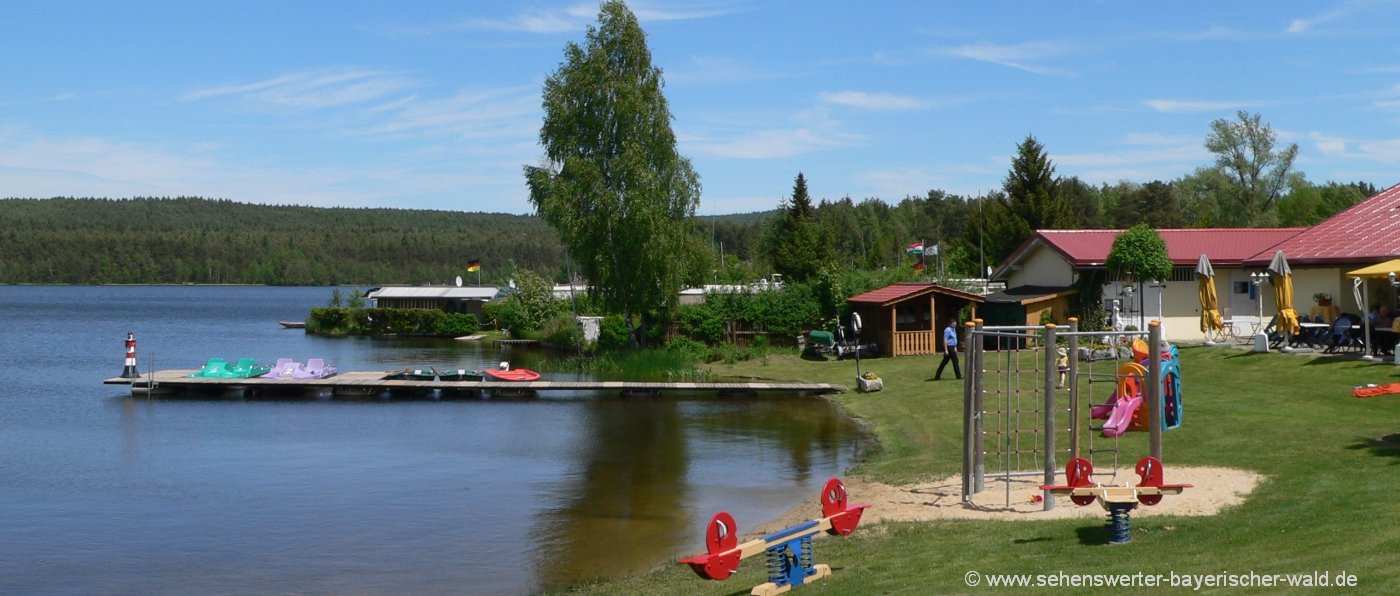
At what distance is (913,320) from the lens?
Answer: 132 ft

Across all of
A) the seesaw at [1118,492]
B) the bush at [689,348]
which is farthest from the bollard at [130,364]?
the seesaw at [1118,492]

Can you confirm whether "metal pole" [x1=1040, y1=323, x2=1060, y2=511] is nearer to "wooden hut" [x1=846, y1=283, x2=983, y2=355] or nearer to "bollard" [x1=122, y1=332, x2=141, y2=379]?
"wooden hut" [x1=846, y1=283, x2=983, y2=355]

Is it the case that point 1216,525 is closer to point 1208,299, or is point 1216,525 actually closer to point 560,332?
point 1208,299

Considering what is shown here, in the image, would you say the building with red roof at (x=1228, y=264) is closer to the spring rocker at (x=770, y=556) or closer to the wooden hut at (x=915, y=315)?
the wooden hut at (x=915, y=315)

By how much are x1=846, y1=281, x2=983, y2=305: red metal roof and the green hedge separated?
1474 inches

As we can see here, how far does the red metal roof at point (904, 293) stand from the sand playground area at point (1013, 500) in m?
21.7

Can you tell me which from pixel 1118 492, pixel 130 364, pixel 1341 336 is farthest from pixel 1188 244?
pixel 130 364

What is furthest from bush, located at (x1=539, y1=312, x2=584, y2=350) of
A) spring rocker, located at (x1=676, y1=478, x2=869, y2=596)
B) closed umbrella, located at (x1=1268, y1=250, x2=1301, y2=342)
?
spring rocker, located at (x1=676, y1=478, x2=869, y2=596)

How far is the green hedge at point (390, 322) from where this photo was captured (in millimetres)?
72812

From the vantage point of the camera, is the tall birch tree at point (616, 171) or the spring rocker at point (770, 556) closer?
the spring rocker at point (770, 556)

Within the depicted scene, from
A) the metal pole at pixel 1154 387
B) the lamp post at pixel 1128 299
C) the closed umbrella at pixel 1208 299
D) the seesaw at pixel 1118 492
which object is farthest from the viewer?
the lamp post at pixel 1128 299

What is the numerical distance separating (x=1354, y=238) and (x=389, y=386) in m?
28.1

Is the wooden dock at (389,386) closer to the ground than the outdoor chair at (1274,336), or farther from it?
closer to the ground

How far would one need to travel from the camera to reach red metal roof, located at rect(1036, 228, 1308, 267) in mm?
38062
